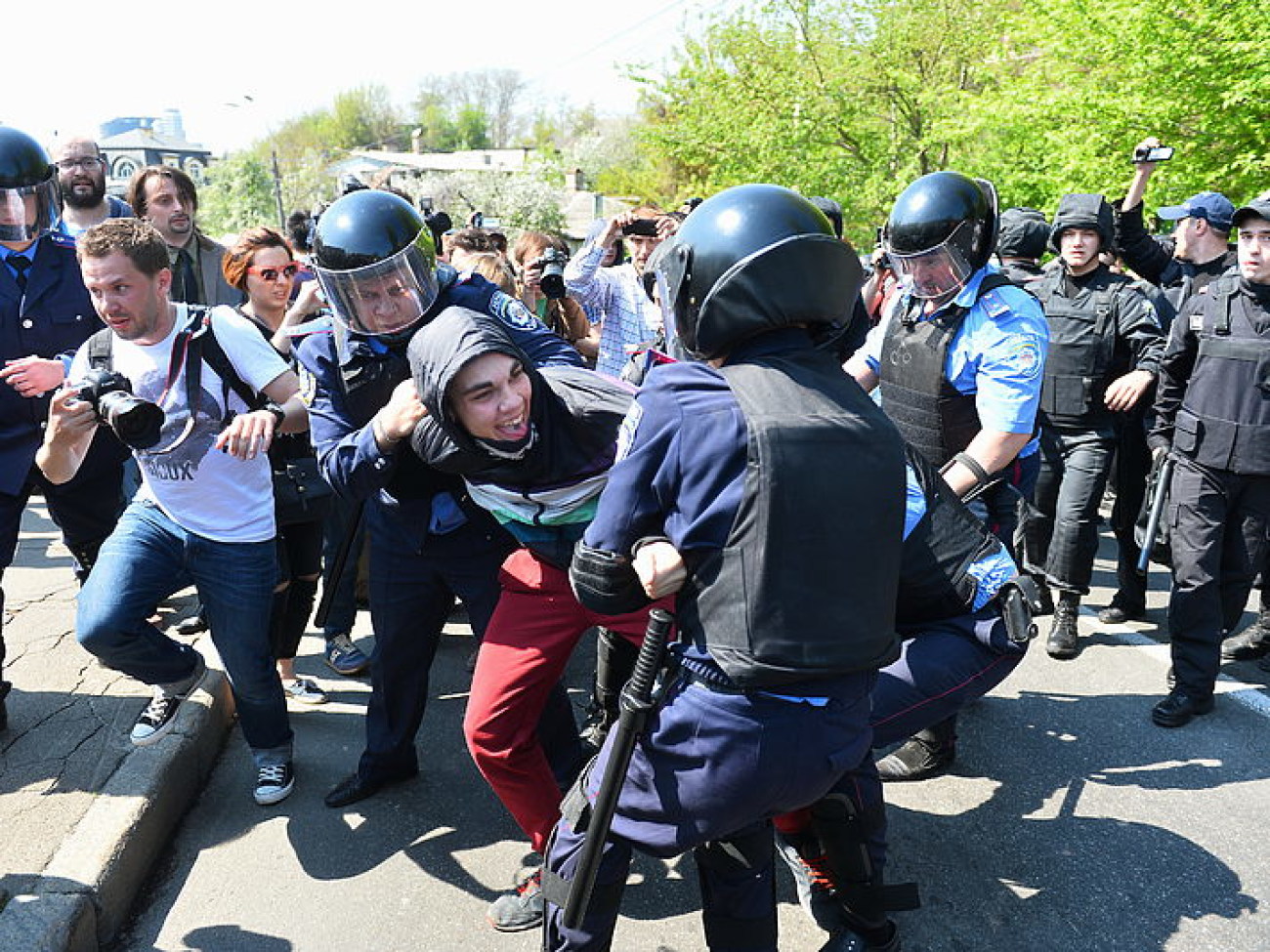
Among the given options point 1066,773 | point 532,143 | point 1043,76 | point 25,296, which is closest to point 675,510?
point 1066,773

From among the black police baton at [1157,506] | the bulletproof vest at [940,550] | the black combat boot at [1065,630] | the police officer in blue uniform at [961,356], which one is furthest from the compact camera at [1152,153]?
the bulletproof vest at [940,550]

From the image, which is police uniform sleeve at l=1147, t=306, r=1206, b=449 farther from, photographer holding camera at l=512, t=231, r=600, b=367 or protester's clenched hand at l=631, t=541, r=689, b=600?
protester's clenched hand at l=631, t=541, r=689, b=600

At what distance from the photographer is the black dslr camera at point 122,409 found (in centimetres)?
267

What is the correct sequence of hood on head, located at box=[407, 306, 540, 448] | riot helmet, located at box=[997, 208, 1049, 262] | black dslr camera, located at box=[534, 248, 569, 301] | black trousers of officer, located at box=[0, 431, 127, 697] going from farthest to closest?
riot helmet, located at box=[997, 208, 1049, 262] < black dslr camera, located at box=[534, 248, 569, 301] < black trousers of officer, located at box=[0, 431, 127, 697] < hood on head, located at box=[407, 306, 540, 448]

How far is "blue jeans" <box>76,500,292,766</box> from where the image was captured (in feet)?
9.66

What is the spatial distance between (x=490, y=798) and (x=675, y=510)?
6.25 ft

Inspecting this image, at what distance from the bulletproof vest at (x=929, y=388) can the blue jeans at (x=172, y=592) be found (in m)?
2.34

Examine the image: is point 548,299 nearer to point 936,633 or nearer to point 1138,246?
point 936,633

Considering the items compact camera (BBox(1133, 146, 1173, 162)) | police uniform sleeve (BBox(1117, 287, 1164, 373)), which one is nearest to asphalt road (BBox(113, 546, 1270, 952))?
police uniform sleeve (BBox(1117, 287, 1164, 373))

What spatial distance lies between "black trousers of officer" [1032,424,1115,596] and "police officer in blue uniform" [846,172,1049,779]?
1328 mm

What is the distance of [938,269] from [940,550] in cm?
124

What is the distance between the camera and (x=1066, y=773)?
3531 mm

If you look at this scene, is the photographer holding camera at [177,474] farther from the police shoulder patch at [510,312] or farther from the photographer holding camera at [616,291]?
the photographer holding camera at [616,291]

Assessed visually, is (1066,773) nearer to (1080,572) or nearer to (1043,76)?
(1080,572)
